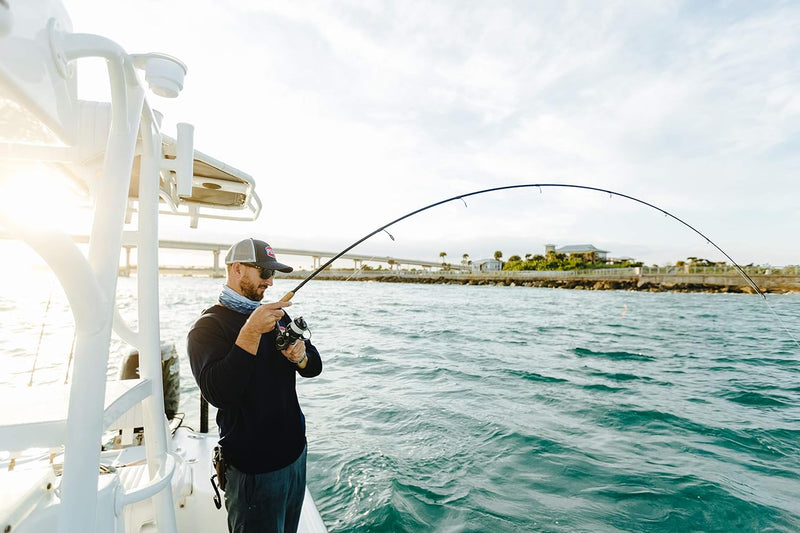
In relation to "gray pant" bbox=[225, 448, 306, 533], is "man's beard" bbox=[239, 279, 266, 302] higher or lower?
higher

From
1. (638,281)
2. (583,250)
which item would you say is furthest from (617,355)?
(583,250)

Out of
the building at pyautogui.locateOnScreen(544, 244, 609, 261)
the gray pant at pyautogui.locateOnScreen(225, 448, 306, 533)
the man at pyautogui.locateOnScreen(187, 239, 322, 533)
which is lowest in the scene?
the gray pant at pyautogui.locateOnScreen(225, 448, 306, 533)

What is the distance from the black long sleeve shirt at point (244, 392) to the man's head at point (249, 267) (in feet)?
0.52

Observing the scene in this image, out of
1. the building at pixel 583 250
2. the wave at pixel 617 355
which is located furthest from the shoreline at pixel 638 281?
the building at pixel 583 250

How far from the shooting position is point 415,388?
29.3ft

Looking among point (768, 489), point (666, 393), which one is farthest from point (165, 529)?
point (666, 393)

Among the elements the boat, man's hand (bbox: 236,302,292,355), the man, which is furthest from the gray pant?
man's hand (bbox: 236,302,292,355)

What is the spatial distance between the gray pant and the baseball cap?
109cm

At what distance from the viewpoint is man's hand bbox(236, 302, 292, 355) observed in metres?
2.03

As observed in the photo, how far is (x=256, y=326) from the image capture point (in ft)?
6.66

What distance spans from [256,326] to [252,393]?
0.43 m

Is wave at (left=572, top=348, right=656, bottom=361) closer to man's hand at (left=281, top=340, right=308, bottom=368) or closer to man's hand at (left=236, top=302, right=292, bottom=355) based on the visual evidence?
man's hand at (left=281, top=340, right=308, bottom=368)

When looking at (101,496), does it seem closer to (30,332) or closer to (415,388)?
(415,388)

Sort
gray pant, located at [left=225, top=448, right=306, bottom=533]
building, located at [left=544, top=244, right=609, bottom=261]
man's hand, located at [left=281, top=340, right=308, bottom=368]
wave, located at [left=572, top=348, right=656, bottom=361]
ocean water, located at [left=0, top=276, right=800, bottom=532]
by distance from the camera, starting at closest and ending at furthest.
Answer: gray pant, located at [left=225, top=448, right=306, bottom=533], man's hand, located at [left=281, top=340, right=308, bottom=368], ocean water, located at [left=0, top=276, right=800, bottom=532], wave, located at [left=572, top=348, right=656, bottom=361], building, located at [left=544, top=244, right=609, bottom=261]
